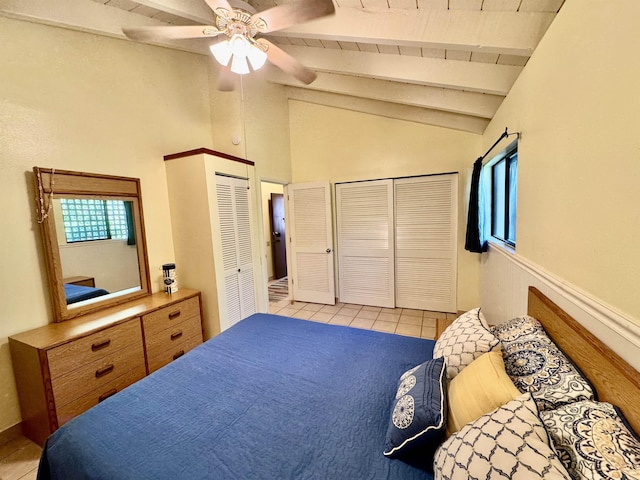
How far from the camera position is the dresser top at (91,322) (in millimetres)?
1740

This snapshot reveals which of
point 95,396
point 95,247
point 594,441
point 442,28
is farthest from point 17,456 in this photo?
point 442,28

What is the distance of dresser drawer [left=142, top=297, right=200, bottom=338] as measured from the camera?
7.41 feet

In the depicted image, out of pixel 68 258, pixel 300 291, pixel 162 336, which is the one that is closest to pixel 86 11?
pixel 68 258

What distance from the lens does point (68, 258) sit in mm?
2068

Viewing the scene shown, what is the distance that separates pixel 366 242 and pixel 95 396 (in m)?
3.37

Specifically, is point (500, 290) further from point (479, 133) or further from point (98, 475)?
point (98, 475)

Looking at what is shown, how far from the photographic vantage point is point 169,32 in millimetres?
Answer: 1651

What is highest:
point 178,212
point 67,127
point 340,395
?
point 67,127

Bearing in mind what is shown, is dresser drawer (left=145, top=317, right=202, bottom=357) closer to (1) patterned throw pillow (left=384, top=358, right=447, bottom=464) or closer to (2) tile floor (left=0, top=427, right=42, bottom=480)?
(2) tile floor (left=0, top=427, right=42, bottom=480)

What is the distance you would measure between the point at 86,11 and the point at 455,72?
9.59ft

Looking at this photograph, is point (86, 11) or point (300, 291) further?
point (300, 291)

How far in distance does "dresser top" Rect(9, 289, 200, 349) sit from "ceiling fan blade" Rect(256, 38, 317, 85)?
7.38 ft

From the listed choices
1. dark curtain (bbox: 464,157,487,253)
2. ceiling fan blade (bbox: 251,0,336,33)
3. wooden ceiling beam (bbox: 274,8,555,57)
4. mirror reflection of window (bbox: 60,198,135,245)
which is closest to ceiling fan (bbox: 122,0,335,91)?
ceiling fan blade (bbox: 251,0,336,33)

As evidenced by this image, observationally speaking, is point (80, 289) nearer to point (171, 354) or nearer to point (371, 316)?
point (171, 354)
